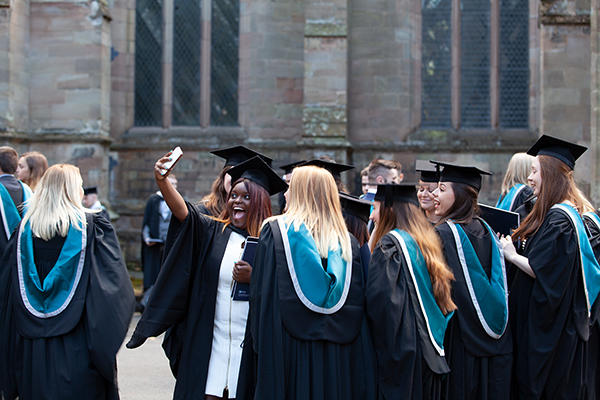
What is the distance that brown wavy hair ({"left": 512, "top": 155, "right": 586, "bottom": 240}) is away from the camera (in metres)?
4.66

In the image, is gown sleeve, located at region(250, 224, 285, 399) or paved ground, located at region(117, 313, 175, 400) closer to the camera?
gown sleeve, located at region(250, 224, 285, 399)

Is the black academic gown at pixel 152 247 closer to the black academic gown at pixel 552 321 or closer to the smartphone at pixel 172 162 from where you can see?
the smartphone at pixel 172 162

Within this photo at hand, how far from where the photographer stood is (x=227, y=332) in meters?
4.13

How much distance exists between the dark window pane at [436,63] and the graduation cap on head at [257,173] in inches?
375

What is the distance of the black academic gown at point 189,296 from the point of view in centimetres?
412

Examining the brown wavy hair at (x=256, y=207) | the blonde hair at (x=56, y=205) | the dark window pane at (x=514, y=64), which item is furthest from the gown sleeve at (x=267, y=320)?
the dark window pane at (x=514, y=64)

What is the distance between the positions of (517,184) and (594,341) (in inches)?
75.8

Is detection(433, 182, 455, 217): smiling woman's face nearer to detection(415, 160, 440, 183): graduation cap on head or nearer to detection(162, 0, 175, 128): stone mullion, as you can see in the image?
detection(415, 160, 440, 183): graduation cap on head

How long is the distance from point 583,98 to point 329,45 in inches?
175

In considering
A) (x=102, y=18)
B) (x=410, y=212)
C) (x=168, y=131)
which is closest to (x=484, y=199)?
(x=168, y=131)

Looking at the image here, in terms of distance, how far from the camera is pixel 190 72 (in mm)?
13844

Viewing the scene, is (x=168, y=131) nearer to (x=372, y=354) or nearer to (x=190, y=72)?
(x=190, y=72)

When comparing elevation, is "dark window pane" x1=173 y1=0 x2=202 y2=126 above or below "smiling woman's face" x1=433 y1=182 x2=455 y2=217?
above

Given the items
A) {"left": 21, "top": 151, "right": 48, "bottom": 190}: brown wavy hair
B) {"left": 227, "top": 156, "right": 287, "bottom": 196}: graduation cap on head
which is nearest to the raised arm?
{"left": 227, "top": 156, "right": 287, "bottom": 196}: graduation cap on head
